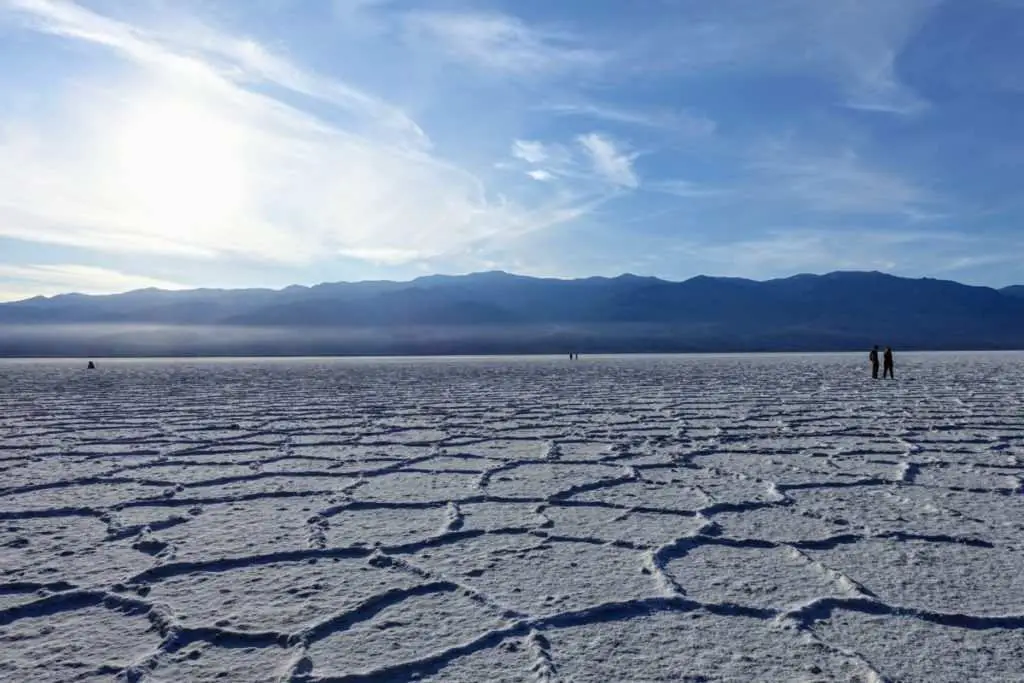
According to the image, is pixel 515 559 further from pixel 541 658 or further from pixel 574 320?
pixel 574 320

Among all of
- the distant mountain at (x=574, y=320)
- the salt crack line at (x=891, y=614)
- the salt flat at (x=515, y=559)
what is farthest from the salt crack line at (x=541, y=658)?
the distant mountain at (x=574, y=320)

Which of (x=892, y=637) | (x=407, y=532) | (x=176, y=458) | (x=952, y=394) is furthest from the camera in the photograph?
(x=952, y=394)

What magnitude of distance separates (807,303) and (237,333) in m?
106

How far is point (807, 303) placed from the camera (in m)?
137

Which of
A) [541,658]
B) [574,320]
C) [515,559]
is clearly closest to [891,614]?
[541,658]

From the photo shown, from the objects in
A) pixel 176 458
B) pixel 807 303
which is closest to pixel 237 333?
pixel 807 303

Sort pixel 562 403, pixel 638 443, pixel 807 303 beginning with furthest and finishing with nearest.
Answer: pixel 807 303 < pixel 562 403 < pixel 638 443

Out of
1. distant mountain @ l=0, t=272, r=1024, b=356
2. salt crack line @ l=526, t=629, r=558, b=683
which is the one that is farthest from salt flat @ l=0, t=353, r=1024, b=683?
distant mountain @ l=0, t=272, r=1024, b=356

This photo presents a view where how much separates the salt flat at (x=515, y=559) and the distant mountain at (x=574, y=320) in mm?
80809

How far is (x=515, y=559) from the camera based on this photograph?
2744mm

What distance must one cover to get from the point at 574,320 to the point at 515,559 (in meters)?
131

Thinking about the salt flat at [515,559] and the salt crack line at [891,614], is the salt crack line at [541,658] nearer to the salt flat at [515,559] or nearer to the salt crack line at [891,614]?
the salt flat at [515,559]

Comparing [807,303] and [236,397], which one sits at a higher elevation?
[807,303]

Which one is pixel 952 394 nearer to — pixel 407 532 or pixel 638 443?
pixel 638 443
